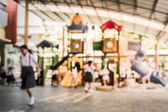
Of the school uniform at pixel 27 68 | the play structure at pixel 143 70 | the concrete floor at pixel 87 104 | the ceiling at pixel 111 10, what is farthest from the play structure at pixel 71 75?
the school uniform at pixel 27 68

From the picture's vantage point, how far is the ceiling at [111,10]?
58.1ft

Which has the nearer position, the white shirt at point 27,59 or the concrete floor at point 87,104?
the concrete floor at point 87,104

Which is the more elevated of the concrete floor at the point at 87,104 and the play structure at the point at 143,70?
the play structure at the point at 143,70

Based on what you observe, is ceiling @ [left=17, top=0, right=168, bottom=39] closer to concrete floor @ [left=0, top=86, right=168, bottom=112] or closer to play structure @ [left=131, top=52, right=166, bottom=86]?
play structure @ [left=131, top=52, right=166, bottom=86]

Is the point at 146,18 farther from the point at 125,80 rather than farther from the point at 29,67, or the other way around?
the point at 29,67

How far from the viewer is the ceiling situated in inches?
697

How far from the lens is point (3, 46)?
69.8 ft

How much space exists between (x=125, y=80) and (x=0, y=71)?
29.0ft

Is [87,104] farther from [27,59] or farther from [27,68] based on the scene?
[27,59]

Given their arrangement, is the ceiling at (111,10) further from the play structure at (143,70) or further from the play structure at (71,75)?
the play structure at (71,75)

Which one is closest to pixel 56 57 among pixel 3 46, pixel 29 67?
pixel 3 46

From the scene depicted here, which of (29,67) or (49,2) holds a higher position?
(49,2)

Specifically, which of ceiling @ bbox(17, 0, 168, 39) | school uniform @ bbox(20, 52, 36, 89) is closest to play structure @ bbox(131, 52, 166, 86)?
ceiling @ bbox(17, 0, 168, 39)

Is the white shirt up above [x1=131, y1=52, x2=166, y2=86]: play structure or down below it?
above
